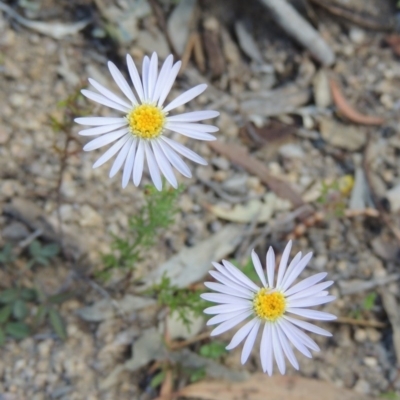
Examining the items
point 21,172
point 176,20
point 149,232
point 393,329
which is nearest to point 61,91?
point 21,172

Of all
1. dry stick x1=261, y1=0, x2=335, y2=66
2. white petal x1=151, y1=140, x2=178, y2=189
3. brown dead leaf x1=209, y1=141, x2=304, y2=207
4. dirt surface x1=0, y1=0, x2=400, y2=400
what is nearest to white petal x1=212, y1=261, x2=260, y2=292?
white petal x1=151, y1=140, x2=178, y2=189

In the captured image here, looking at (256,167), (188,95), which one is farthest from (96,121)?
(256,167)

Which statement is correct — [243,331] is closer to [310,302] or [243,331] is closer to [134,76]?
[310,302]

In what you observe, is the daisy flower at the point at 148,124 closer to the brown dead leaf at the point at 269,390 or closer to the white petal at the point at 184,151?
the white petal at the point at 184,151

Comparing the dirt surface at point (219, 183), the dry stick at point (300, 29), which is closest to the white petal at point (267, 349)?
the dirt surface at point (219, 183)

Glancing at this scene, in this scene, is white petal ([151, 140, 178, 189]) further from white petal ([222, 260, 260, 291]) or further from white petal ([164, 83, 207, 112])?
white petal ([222, 260, 260, 291])

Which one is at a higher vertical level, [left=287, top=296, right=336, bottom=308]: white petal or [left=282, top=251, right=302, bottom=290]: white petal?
[left=282, top=251, right=302, bottom=290]: white petal
